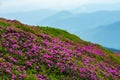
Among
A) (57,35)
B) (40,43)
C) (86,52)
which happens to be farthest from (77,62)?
(57,35)

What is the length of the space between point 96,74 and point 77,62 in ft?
6.17

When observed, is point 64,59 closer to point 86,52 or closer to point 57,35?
point 86,52

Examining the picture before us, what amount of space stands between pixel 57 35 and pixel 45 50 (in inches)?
435

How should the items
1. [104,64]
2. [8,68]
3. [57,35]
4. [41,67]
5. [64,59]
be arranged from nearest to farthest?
[8,68] < [41,67] < [64,59] < [104,64] < [57,35]

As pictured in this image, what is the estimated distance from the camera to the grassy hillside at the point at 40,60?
25844 millimetres

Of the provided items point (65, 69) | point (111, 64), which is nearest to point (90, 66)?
point (65, 69)

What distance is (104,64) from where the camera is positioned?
1403 inches

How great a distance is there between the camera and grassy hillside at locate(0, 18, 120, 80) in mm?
25844

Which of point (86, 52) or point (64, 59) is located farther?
point (86, 52)

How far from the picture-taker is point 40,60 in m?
28.4

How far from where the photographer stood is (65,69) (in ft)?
93.0

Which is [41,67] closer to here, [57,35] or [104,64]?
[104,64]

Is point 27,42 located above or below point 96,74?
above

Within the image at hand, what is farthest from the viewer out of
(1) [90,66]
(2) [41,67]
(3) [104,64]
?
(3) [104,64]
